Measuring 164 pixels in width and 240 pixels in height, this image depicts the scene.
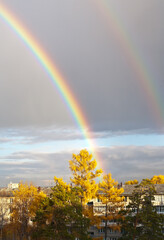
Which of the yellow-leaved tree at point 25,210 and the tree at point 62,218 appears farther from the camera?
the yellow-leaved tree at point 25,210

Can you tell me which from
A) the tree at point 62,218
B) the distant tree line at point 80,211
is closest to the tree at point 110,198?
the distant tree line at point 80,211

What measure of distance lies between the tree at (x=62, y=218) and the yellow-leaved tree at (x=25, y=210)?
397 inches

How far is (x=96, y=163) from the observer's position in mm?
60156

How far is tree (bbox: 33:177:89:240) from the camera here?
4928 cm

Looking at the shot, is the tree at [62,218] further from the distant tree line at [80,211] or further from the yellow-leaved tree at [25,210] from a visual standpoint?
the yellow-leaved tree at [25,210]

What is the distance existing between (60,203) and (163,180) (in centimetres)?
12645

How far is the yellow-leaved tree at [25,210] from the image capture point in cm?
6450

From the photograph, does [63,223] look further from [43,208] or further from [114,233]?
[114,233]

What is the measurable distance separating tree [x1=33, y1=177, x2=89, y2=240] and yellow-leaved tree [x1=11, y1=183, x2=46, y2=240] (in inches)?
397

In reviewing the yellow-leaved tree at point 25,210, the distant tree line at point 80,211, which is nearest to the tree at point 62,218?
the distant tree line at point 80,211

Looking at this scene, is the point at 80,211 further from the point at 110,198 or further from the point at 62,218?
the point at 110,198

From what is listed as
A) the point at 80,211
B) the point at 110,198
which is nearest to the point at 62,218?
the point at 80,211

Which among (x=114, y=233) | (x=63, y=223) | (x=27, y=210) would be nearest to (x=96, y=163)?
(x=63, y=223)

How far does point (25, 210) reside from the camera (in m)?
67.8
